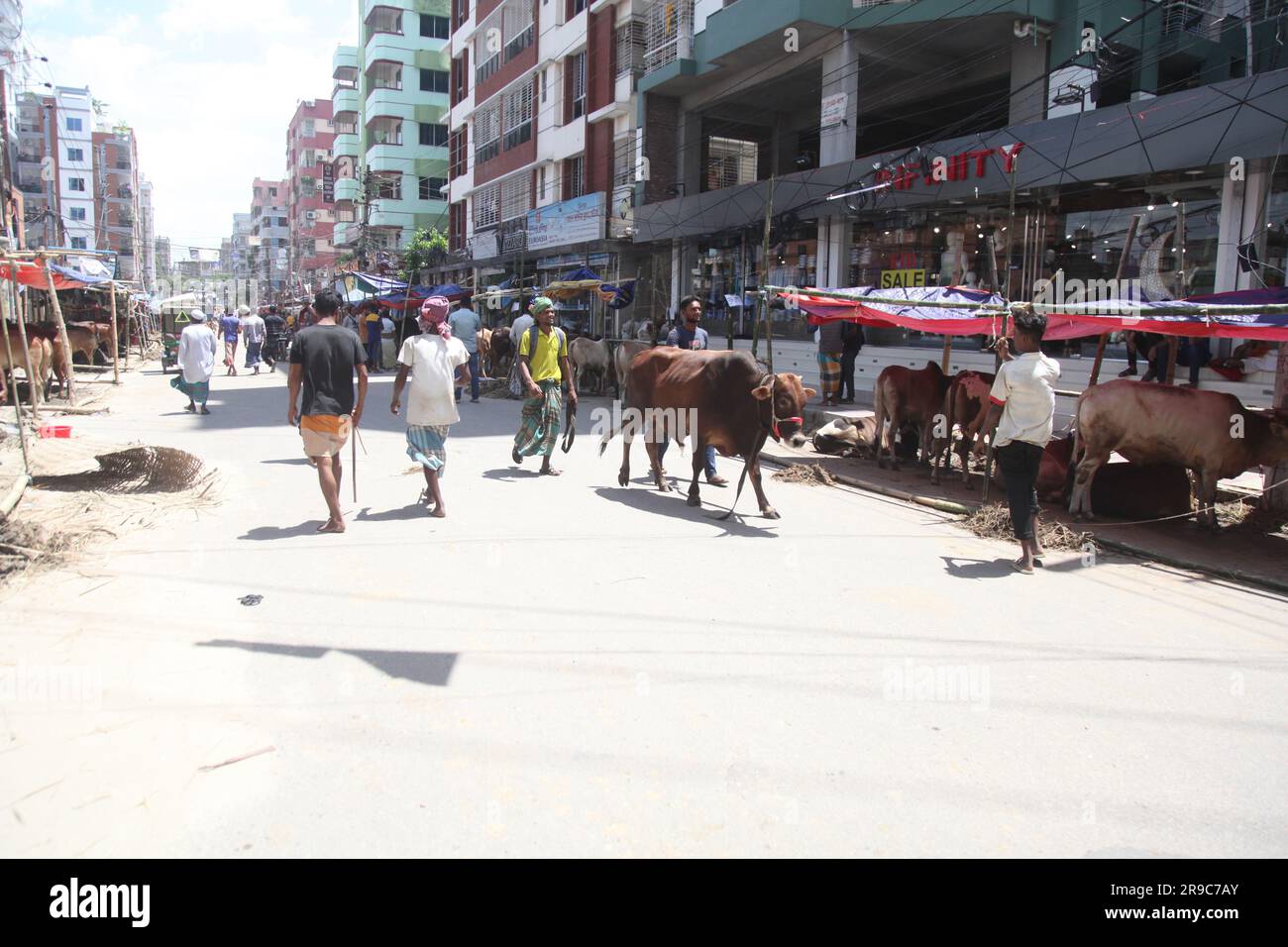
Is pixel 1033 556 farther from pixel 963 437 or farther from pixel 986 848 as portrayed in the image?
pixel 986 848

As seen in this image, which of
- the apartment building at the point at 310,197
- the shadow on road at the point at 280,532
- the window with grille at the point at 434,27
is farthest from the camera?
the apartment building at the point at 310,197

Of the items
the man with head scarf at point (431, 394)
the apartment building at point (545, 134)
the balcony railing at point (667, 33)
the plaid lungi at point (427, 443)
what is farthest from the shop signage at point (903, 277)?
the plaid lungi at point (427, 443)

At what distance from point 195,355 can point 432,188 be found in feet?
133

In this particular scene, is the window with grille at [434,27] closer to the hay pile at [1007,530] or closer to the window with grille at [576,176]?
the window with grille at [576,176]

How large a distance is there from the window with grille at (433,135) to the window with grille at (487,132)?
1356 cm

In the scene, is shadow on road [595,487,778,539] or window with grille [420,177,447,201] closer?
shadow on road [595,487,778,539]

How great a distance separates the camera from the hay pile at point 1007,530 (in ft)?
24.8

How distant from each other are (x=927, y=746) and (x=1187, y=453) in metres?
5.77

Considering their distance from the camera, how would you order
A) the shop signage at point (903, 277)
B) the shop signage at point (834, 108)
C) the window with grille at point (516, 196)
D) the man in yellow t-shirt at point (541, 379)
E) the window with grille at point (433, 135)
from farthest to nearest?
the window with grille at point (433, 135) < the window with grille at point (516, 196) < the shop signage at point (834, 108) < the shop signage at point (903, 277) < the man in yellow t-shirt at point (541, 379)

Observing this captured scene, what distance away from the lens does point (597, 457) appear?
37.8 ft

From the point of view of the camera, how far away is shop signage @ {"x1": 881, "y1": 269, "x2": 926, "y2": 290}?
17.9 meters

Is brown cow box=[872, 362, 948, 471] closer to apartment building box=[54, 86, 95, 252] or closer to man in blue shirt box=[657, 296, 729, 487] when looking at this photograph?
man in blue shirt box=[657, 296, 729, 487]

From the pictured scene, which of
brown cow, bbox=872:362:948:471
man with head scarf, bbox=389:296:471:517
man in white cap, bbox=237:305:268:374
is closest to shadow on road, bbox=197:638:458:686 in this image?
man with head scarf, bbox=389:296:471:517

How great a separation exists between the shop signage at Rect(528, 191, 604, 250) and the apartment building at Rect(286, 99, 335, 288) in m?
53.0
